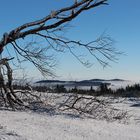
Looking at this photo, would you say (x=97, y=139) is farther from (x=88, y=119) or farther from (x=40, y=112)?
(x=40, y=112)

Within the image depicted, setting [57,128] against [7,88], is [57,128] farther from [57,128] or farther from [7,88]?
[7,88]

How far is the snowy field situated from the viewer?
8.73 m

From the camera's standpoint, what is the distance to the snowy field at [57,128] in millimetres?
8727

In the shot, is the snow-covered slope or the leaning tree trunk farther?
the leaning tree trunk

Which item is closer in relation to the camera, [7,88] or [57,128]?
[57,128]

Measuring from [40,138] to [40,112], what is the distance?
12.8ft

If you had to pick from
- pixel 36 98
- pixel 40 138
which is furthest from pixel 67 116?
pixel 40 138

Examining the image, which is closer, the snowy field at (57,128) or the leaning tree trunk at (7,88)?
the snowy field at (57,128)

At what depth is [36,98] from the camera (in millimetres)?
14250

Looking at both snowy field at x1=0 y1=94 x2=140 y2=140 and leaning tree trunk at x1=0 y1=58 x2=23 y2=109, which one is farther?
leaning tree trunk at x1=0 y1=58 x2=23 y2=109

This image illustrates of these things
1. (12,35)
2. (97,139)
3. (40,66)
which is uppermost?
(12,35)

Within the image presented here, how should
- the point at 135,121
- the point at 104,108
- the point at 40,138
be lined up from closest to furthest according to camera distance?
the point at 40,138
the point at 135,121
the point at 104,108

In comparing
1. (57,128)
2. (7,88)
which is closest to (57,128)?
(57,128)

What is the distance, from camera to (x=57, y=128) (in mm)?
9648
